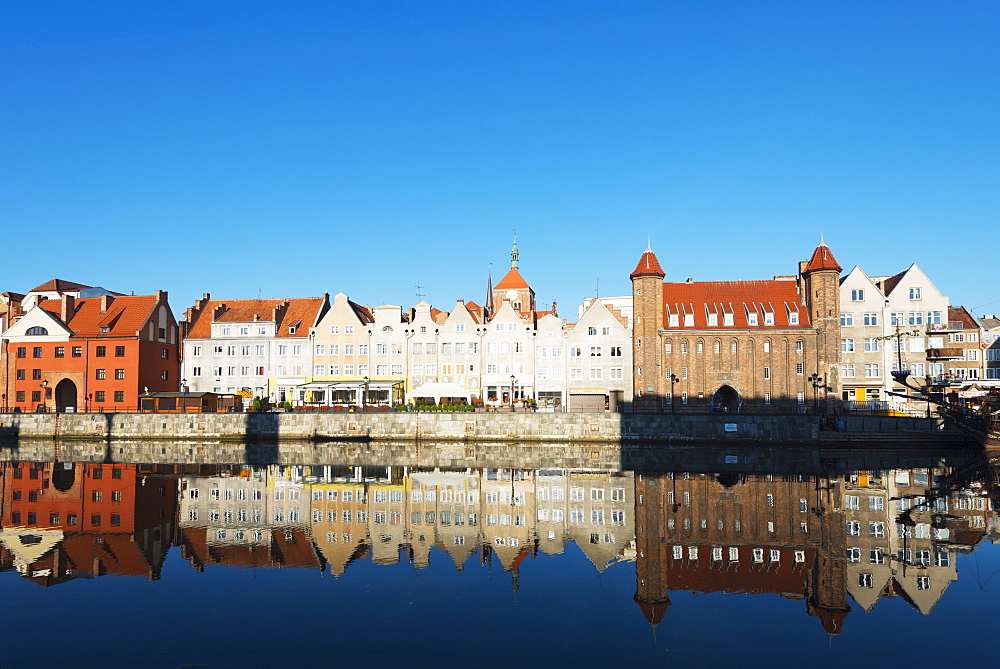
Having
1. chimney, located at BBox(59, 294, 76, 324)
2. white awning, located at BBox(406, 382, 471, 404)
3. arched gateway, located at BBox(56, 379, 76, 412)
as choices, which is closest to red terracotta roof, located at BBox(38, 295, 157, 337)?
chimney, located at BBox(59, 294, 76, 324)

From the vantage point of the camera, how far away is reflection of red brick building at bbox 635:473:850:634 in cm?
1864

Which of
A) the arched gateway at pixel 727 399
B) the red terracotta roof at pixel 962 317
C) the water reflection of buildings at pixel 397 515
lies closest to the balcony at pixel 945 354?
the red terracotta roof at pixel 962 317

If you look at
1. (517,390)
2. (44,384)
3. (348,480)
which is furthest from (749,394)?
(44,384)

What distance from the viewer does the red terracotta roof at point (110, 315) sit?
68812 millimetres

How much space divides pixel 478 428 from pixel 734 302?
27.8 m

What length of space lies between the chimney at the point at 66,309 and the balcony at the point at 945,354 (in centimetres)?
7985

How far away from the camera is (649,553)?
2244 cm

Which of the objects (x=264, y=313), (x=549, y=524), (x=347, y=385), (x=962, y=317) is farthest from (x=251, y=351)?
(x=962, y=317)

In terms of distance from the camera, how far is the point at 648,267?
6588 centimetres

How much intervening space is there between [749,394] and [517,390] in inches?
826

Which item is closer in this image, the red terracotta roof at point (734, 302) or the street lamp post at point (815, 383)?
the street lamp post at point (815, 383)

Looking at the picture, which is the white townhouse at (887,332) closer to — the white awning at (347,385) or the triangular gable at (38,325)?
the white awning at (347,385)

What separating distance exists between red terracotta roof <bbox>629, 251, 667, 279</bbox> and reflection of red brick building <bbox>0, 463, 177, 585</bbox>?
4274cm

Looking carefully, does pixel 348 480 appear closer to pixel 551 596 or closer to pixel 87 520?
pixel 87 520
